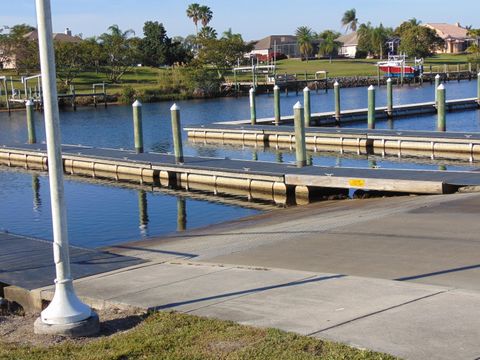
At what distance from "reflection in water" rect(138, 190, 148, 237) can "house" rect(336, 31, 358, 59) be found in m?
132

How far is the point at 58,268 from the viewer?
844cm

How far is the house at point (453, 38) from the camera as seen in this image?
525 ft

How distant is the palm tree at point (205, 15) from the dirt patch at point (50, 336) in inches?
4977

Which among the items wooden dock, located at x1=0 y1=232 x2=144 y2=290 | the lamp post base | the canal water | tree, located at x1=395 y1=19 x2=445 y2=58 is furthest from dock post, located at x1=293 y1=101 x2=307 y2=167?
tree, located at x1=395 y1=19 x2=445 y2=58

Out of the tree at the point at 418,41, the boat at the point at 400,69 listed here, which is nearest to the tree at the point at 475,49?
the tree at the point at 418,41

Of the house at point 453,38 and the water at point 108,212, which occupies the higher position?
the house at point 453,38

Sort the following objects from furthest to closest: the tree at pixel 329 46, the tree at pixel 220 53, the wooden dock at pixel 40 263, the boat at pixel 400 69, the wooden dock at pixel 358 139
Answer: the tree at pixel 329 46 → the tree at pixel 220 53 → the boat at pixel 400 69 → the wooden dock at pixel 358 139 → the wooden dock at pixel 40 263

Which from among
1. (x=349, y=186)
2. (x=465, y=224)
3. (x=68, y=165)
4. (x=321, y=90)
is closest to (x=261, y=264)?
(x=465, y=224)

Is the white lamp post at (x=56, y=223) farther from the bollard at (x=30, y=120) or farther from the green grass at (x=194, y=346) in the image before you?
the bollard at (x=30, y=120)

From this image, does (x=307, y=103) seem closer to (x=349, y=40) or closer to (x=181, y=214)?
(x=181, y=214)

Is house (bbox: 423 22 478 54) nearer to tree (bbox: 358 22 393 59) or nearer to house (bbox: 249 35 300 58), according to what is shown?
tree (bbox: 358 22 393 59)

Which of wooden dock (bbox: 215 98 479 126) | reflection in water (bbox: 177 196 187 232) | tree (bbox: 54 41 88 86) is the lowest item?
reflection in water (bbox: 177 196 187 232)

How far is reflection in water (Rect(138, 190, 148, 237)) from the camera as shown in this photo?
803 inches

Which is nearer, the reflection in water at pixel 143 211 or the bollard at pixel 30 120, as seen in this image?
the reflection in water at pixel 143 211
